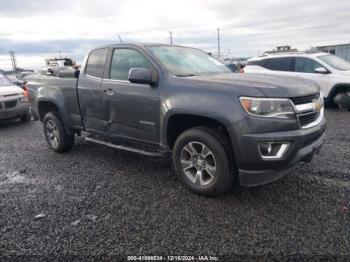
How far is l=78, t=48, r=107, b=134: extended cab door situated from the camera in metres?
4.64

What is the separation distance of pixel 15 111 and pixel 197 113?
7.48 meters

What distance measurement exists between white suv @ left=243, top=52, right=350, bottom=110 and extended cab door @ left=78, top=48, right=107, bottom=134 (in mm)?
5644

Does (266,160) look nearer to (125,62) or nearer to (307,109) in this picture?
(307,109)

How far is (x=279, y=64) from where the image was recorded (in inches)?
384

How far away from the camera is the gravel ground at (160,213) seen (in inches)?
107

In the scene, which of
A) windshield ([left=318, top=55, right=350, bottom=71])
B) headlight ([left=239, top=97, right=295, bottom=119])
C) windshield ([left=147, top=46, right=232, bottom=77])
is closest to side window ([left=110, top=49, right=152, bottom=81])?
windshield ([left=147, top=46, right=232, bottom=77])

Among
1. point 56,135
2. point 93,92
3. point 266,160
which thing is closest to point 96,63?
point 93,92

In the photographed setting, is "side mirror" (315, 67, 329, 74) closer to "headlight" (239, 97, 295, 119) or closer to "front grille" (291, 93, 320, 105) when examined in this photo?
"front grille" (291, 93, 320, 105)

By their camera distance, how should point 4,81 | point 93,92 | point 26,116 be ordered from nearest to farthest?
point 93,92 < point 26,116 < point 4,81

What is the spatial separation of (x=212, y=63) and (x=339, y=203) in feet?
8.57

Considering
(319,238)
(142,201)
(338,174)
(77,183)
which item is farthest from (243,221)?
(77,183)

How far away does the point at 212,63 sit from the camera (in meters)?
4.82

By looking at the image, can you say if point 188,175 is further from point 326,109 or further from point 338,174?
point 326,109

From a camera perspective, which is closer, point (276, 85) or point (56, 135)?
point (276, 85)
